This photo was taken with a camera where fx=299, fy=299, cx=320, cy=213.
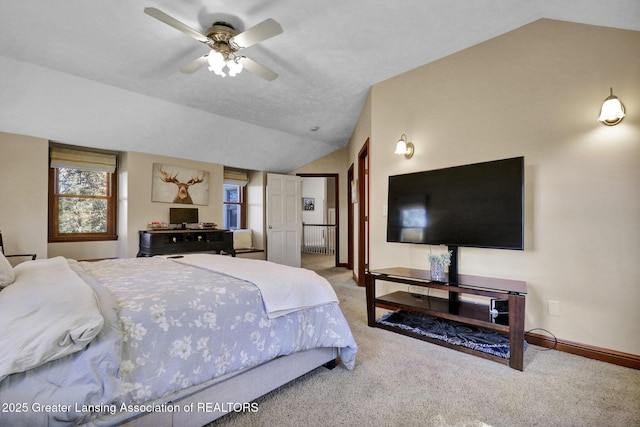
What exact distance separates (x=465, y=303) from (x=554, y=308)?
0.65 meters

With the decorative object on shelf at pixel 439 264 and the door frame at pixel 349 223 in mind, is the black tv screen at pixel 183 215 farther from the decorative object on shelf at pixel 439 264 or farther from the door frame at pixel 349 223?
the decorative object on shelf at pixel 439 264

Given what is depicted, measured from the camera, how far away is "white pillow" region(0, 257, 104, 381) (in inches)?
37.7

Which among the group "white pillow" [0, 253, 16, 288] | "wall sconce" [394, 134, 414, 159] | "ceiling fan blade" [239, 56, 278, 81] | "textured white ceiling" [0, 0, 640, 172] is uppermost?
"textured white ceiling" [0, 0, 640, 172]

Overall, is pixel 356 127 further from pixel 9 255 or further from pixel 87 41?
pixel 9 255

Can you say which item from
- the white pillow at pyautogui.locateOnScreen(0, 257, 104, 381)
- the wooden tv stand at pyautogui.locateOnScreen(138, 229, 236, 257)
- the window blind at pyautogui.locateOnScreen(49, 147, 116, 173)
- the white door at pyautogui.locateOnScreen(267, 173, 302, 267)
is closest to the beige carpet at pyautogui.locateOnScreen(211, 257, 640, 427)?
the white pillow at pyautogui.locateOnScreen(0, 257, 104, 381)

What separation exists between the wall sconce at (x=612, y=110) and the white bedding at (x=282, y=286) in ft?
7.50

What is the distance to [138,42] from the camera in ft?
8.72

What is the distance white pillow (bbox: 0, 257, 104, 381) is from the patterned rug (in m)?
2.40

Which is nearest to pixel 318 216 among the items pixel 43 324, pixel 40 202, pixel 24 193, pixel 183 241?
pixel 183 241

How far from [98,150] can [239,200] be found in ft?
8.59

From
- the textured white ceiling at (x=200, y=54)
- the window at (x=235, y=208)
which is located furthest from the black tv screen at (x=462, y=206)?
the window at (x=235, y=208)

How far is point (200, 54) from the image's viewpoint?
2930mm

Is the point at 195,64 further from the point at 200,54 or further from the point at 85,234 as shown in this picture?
the point at 85,234

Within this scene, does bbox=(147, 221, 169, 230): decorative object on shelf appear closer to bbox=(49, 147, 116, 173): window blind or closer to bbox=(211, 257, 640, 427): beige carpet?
bbox=(49, 147, 116, 173): window blind
